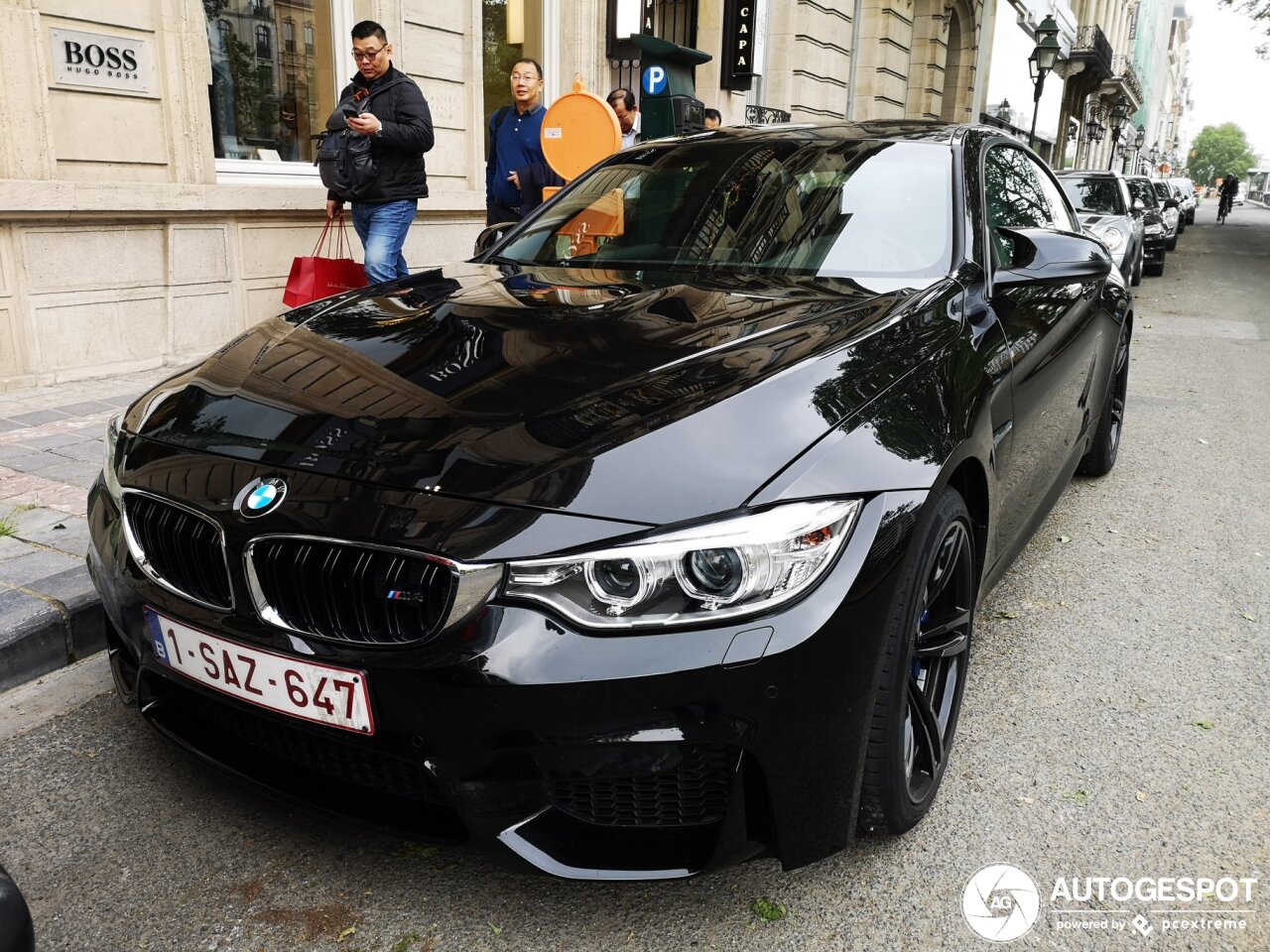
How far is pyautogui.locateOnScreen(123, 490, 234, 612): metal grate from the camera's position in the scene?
6.46 feet

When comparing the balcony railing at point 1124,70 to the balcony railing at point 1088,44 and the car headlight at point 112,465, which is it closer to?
the balcony railing at point 1088,44

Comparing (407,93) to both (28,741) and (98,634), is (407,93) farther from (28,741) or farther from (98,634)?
(28,741)

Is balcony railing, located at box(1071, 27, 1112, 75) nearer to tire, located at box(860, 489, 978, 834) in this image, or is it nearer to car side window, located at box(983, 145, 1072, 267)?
car side window, located at box(983, 145, 1072, 267)

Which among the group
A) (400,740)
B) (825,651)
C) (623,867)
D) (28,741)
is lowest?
(28,741)

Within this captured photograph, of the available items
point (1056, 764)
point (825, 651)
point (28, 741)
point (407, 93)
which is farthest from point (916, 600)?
point (407, 93)

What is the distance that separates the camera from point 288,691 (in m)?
1.86

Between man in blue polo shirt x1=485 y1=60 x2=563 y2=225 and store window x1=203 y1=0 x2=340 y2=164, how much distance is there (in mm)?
1891

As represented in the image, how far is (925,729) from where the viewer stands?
7.46 feet

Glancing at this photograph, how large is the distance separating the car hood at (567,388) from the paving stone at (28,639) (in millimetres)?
938

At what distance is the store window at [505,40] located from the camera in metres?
10.0

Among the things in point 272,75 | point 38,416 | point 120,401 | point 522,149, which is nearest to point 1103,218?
point 522,149

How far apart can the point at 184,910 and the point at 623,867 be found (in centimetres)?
89

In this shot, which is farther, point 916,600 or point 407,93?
point 407,93

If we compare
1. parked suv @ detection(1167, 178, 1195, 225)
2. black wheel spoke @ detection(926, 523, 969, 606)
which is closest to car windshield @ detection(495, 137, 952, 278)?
black wheel spoke @ detection(926, 523, 969, 606)
